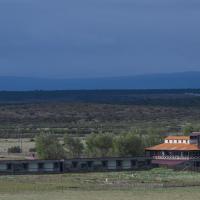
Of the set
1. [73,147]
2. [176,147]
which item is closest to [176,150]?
[176,147]

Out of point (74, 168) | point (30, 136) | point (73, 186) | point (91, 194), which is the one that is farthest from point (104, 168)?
point (30, 136)

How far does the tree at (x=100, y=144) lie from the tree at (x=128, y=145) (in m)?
0.65

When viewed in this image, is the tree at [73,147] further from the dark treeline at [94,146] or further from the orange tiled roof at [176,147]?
the orange tiled roof at [176,147]

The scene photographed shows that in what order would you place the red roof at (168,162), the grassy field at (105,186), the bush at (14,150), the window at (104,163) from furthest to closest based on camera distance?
1. the bush at (14,150)
2. the red roof at (168,162)
3. the window at (104,163)
4. the grassy field at (105,186)

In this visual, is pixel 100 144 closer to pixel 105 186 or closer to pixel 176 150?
pixel 176 150

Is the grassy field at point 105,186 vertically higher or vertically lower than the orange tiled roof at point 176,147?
lower

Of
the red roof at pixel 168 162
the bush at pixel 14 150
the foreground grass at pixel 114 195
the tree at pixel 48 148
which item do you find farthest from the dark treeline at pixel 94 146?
the foreground grass at pixel 114 195

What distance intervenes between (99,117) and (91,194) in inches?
4571

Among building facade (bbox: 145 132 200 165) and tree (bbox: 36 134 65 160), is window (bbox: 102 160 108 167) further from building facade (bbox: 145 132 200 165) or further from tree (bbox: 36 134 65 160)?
tree (bbox: 36 134 65 160)

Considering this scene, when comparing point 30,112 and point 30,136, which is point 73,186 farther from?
point 30,112

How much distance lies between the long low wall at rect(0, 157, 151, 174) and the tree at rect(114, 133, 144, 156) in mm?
3804

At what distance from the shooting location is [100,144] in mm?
93000

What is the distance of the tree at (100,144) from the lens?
92.2 metres

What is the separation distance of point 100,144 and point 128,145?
2.62m
